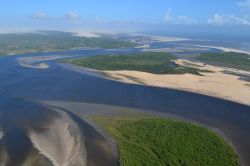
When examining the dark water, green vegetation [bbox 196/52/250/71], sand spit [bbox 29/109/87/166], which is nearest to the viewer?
sand spit [bbox 29/109/87/166]

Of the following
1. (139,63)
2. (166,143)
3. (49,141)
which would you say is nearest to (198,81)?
(139,63)

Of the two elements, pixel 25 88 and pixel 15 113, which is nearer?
pixel 15 113

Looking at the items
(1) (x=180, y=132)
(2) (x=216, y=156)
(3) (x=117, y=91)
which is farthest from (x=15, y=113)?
(2) (x=216, y=156)

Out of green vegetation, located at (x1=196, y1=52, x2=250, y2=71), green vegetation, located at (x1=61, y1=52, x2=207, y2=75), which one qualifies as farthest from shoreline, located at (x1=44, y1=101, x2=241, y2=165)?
green vegetation, located at (x1=196, y1=52, x2=250, y2=71)

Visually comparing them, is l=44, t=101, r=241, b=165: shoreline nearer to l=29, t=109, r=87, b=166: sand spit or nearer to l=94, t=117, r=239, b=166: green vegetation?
l=94, t=117, r=239, b=166: green vegetation

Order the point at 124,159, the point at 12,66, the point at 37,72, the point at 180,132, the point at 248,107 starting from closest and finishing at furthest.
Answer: the point at 124,159
the point at 180,132
the point at 248,107
the point at 37,72
the point at 12,66

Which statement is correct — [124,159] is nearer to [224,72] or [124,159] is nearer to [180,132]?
[180,132]

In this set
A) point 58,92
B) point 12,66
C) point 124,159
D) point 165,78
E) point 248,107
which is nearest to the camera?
point 124,159
